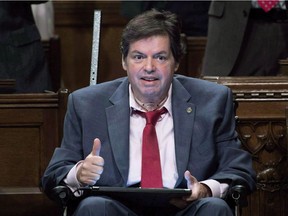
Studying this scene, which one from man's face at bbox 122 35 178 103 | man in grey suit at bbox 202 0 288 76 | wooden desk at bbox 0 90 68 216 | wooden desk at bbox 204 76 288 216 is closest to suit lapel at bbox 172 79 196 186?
man's face at bbox 122 35 178 103

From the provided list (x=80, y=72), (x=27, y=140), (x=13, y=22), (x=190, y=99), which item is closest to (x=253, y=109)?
(x=190, y=99)

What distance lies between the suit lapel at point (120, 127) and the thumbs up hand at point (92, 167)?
21 centimetres

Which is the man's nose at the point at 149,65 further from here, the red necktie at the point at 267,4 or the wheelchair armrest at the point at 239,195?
the red necktie at the point at 267,4

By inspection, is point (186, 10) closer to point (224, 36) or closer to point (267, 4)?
point (224, 36)

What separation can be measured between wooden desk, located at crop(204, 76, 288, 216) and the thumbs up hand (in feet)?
4.00

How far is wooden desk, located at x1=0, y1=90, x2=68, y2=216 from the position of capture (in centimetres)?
519

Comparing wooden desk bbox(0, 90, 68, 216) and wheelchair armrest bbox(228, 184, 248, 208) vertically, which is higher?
wheelchair armrest bbox(228, 184, 248, 208)

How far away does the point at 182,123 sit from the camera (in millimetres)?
4180

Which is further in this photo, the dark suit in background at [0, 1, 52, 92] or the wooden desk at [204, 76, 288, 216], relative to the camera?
the dark suit in background at [0, 1, 52, 92]

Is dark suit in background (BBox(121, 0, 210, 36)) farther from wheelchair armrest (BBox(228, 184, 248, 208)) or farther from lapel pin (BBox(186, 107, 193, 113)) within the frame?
wheelchair armrest (BBox(228, 184, 248, 208))

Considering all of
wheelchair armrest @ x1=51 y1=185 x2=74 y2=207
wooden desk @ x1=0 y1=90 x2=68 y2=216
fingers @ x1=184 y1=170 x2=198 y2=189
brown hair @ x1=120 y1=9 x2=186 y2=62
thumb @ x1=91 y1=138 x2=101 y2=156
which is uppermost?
brown hair @ x1=120 y1=9 x2=186 y2=62

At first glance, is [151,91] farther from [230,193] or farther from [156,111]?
[230,193]

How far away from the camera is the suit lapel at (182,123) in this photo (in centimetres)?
411

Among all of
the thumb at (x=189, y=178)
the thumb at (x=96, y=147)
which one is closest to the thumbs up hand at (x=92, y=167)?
the thumb at (x=96, y=147)
